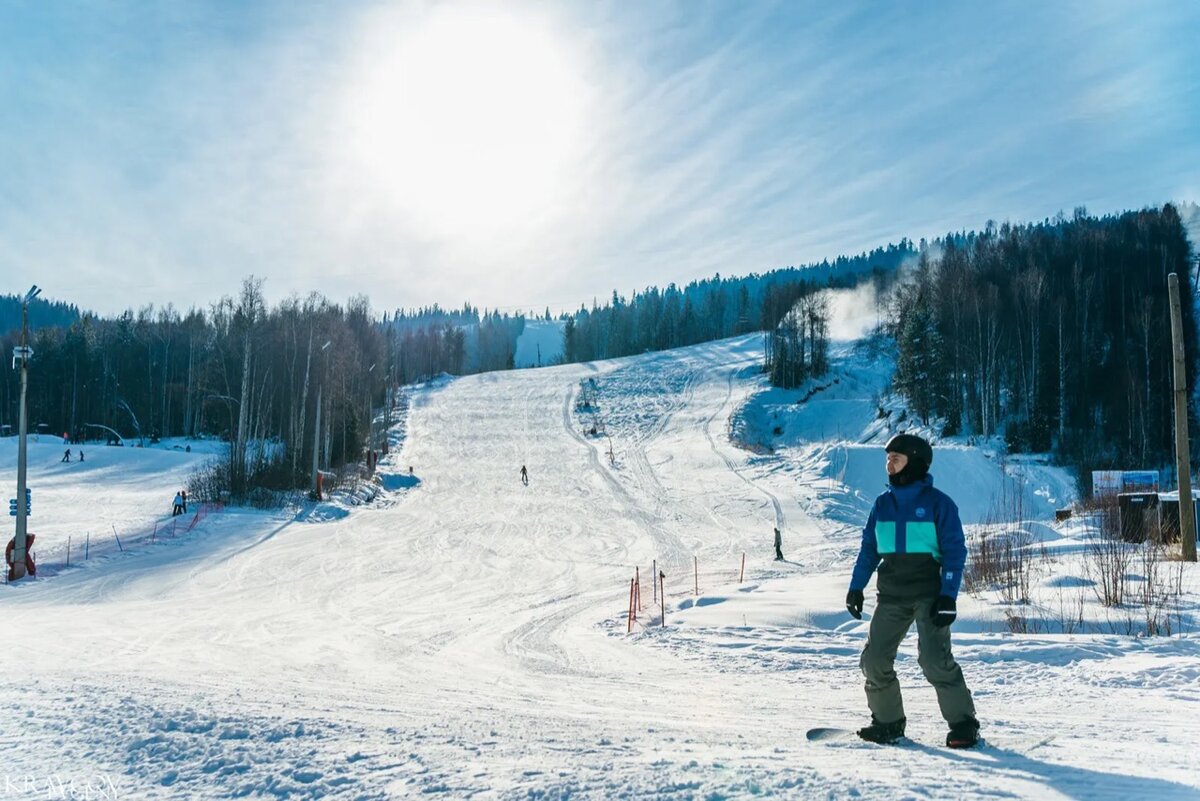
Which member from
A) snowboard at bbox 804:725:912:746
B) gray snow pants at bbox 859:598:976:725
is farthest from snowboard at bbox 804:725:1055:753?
gray snow pants at bbox 859:598:976:725

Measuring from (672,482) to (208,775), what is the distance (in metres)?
39.3

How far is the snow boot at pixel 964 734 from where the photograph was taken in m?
4.75

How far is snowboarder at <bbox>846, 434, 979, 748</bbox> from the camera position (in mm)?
4812

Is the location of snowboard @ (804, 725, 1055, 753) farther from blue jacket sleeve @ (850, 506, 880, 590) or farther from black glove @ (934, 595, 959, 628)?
blue jacket sleeve @ (850, 506, 880, 590)

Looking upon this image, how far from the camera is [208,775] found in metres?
4.39

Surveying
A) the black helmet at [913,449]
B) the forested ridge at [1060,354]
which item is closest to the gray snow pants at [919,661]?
the black helmet at [913,449]

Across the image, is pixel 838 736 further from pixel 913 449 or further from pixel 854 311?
pixel 854 311

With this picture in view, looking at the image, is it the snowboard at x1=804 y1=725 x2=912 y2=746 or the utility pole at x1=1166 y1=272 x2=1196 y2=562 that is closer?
the snowboard at x1=804 y1=725 x2=912 y2=746

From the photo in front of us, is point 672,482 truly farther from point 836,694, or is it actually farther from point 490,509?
point 836,694

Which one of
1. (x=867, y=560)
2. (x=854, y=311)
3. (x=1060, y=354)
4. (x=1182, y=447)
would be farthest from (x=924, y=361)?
(x=867, y=560)

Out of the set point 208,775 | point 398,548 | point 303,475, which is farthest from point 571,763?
point 303,475

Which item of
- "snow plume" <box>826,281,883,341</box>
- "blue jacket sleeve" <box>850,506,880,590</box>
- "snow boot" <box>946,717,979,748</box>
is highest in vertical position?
"snow plume" <box>826,281,883,341</box>

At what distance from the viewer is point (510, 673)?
9.50 metres

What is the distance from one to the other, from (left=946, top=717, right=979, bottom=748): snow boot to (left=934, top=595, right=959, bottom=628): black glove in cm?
63
